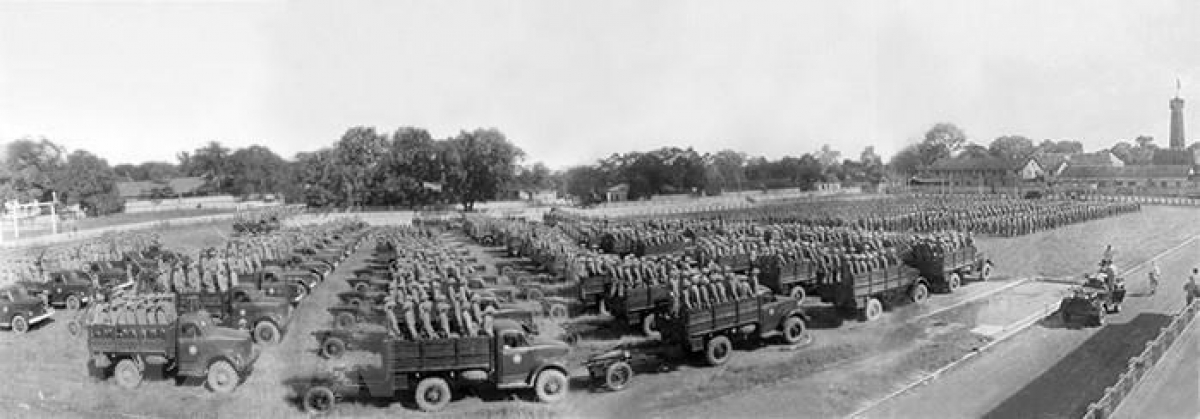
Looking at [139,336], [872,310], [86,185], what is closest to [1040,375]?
[872,310]

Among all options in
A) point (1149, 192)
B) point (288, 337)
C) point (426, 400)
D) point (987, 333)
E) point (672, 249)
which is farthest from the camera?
point (1149, 192)

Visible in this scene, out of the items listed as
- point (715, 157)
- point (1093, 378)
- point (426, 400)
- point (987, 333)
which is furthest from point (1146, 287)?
point (715, 157)

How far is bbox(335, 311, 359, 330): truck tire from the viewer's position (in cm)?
1569

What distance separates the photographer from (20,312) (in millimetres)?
16781

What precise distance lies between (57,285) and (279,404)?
12238 mm

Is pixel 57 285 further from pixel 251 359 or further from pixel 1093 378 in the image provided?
pixel 1093 378

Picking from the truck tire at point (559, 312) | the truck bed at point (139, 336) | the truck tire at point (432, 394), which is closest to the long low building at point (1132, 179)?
the truck tire at point (559, 312)

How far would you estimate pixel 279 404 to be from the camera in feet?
37.3

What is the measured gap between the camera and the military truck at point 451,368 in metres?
10.6

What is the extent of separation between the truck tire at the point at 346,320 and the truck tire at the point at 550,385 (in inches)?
245

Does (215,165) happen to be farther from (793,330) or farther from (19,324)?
(793,330)

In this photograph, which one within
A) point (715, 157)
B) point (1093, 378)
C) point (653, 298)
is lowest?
point (1093, 378)

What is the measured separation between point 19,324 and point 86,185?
52419mm

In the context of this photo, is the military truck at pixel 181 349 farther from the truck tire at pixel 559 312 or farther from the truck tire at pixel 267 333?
the truck tire at pixel 559 312
